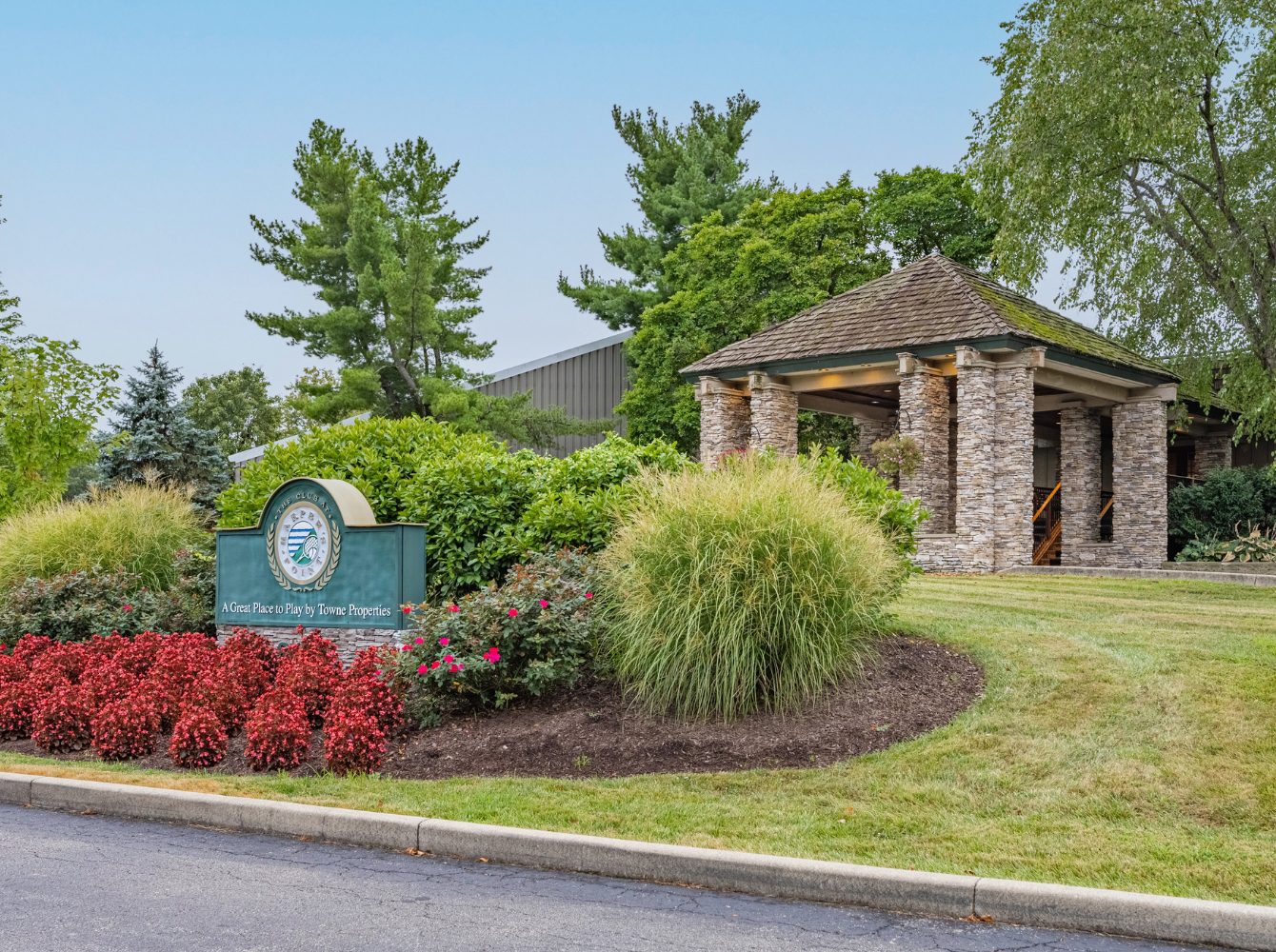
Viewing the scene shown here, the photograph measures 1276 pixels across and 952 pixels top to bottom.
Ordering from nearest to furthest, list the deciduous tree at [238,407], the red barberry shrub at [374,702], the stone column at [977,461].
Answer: the red barberry shrub at [374,702]
the stone column at [977,461]
the deciduous tree at [238,407]

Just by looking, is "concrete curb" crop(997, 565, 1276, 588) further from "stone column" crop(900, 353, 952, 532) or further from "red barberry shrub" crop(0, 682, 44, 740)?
"red barberry shrub" crop(0, 682, 44, 740)

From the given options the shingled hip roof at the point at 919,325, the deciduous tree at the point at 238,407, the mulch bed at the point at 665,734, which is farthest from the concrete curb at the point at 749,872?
the deciduous tree at the point at 238,407

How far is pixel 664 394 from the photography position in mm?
29766

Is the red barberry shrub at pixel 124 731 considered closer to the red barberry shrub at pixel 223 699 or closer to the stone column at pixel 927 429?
the red barberry shrub at pixel 223 699

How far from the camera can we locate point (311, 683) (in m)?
8.73

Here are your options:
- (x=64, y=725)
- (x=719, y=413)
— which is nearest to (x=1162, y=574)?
(x=719, y=413)

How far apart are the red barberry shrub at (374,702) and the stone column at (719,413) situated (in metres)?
15.0

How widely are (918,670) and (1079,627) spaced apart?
2729 millimetres

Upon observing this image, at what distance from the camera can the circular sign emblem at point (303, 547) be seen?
1010cm

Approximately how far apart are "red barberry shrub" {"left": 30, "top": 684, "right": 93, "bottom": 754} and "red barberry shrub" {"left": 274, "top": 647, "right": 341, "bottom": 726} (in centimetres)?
148

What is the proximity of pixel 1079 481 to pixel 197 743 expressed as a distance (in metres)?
20.1

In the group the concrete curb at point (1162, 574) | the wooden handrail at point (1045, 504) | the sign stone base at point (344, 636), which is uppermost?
the wooden handrail at point (1045, 504)

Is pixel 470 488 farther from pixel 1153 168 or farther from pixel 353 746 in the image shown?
pixel 1153 168

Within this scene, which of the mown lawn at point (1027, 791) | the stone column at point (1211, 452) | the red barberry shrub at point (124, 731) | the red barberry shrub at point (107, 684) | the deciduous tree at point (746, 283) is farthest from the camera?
the deciduous tree at point (746, 283)
